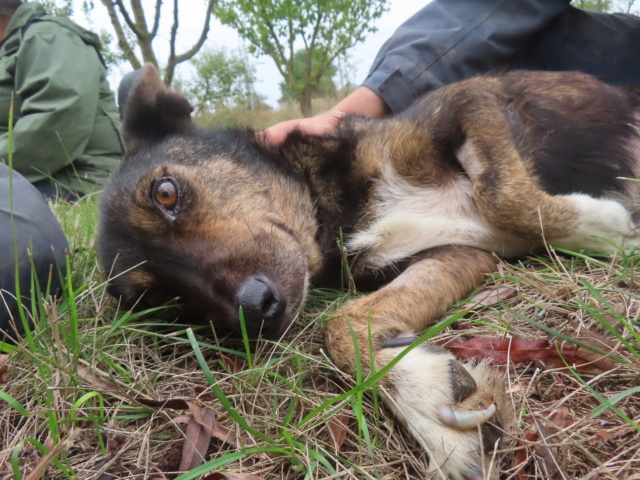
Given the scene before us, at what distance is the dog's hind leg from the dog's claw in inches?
48.2

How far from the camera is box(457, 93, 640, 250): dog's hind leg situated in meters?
2.47

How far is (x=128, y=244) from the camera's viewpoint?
250 cm

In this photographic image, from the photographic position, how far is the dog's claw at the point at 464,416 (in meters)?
1.46

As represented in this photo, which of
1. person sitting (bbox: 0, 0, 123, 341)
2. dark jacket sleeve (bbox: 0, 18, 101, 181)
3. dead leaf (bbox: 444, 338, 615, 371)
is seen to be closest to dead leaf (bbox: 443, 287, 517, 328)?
dead leaf (bbox: 444, 338, 615, 371)

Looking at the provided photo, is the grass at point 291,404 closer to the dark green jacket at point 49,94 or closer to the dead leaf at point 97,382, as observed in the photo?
the dead leaf at point 97,382

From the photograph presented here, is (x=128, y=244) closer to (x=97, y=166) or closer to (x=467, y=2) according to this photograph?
(x=467, y=2)

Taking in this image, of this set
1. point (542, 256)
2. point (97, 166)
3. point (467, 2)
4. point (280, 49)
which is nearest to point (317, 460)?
point (542, 256)

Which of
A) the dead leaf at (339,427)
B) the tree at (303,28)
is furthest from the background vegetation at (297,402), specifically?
the tree at (303,28)

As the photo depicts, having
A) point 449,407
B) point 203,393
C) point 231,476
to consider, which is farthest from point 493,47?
point 231,476

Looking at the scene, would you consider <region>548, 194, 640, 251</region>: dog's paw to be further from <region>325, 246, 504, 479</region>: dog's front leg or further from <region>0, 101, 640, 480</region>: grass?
<region>325, 246, 504, 479</region>: dog's front leg

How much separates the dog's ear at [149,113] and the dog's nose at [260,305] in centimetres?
159

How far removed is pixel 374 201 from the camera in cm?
287

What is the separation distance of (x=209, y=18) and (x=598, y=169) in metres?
13.9

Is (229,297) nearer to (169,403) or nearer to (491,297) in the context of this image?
(169,403)
